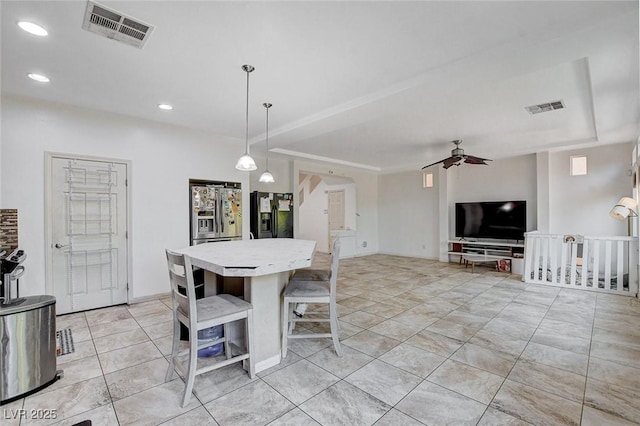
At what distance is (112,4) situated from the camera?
1853 mm

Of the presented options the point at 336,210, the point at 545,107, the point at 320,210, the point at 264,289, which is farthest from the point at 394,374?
the point at 320,210

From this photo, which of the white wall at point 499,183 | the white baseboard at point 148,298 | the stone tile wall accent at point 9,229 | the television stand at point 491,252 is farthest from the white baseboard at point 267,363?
the white wall at point 499,183

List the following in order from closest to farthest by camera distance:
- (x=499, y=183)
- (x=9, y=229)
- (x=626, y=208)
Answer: (x=9, y=229), (x=626, y=208), (x=499, y=183)

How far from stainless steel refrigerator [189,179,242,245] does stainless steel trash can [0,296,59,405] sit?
94.1 inches

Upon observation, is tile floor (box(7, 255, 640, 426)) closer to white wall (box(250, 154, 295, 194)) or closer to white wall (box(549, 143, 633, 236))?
white wall (box(549, 143, 633, 236))

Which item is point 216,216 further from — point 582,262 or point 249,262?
point 582,262

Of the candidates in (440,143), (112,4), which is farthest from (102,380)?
(440,143)

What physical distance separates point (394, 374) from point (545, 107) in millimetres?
3743

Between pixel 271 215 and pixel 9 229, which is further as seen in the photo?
pixel 271 215

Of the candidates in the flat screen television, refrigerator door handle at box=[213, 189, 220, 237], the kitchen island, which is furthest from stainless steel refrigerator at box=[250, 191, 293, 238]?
the flat screen television

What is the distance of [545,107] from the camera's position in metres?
3.59

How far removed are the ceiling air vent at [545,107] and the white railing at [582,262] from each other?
8.37 feet

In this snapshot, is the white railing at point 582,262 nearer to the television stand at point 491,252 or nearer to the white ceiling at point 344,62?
the television stand at point 491,252

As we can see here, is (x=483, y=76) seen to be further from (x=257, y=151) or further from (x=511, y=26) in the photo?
(x=257, y=151)
